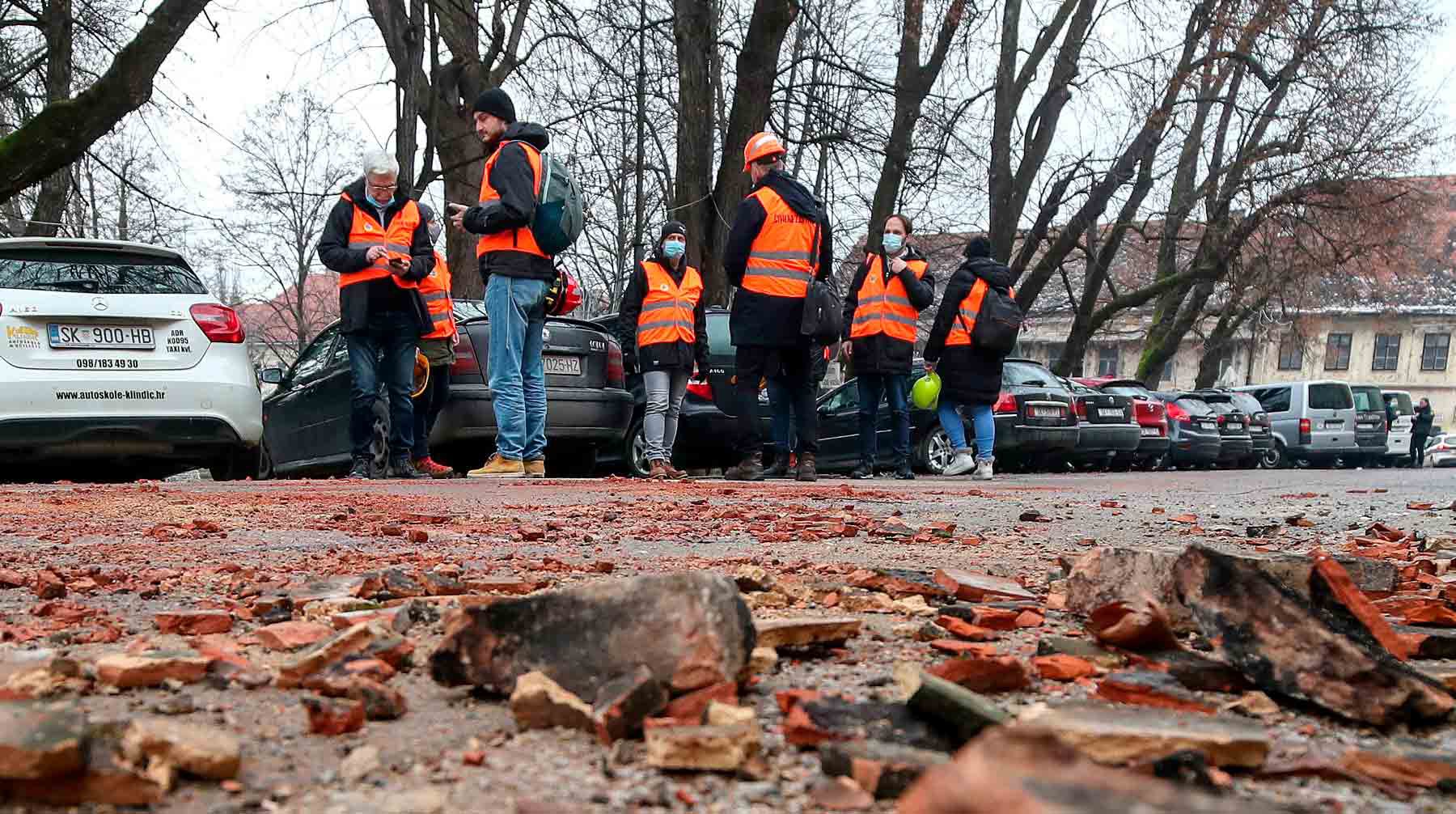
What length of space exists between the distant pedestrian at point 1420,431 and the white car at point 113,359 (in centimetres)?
3246

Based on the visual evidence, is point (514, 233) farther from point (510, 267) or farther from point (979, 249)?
point (979, 249)

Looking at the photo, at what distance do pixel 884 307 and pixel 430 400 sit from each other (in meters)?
3.72

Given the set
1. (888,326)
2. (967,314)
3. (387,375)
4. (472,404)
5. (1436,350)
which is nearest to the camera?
(387,375)

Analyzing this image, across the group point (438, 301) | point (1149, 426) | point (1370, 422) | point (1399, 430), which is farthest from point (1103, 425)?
point (1399, 430)

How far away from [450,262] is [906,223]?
A: 20.1 ft

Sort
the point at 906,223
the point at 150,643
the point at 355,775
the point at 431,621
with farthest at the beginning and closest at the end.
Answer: the point at 906,223
the point at 431,621
the point at 150,643
the point at 355,775

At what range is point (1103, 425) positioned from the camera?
1692 cm

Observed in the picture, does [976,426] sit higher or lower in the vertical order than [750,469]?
higher

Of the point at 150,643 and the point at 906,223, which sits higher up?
the point at 906,223

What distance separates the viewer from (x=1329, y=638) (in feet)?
5.79

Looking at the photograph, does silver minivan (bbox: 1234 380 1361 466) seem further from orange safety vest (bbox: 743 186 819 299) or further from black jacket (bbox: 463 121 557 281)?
black jacket (bbox: 463 121 557 281)

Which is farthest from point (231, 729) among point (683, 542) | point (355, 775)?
point (683, 542)

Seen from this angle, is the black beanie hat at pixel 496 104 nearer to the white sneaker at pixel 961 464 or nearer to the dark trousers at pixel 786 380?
the dark trousers at pixel 786 380

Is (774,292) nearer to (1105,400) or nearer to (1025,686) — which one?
(1025,686)
